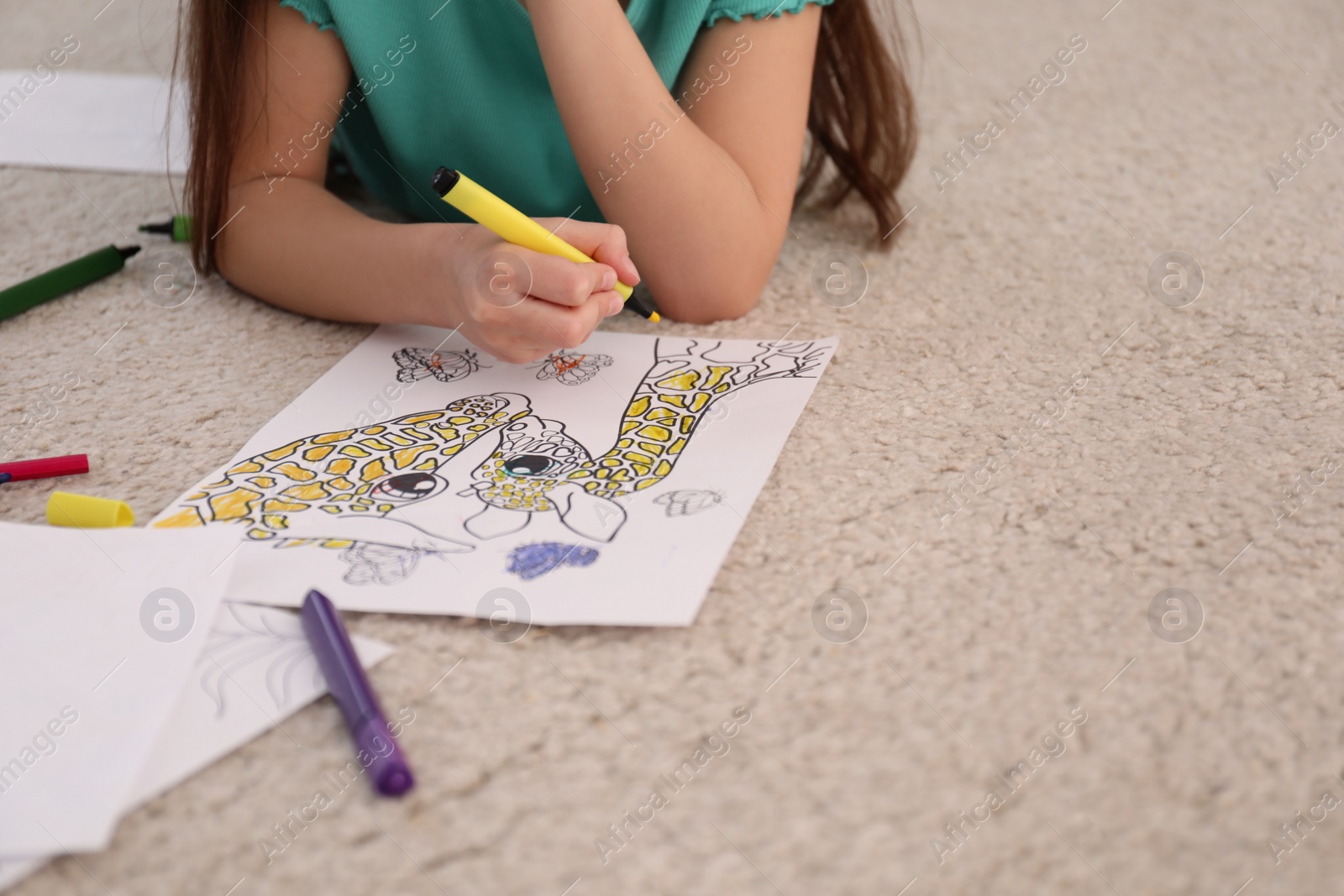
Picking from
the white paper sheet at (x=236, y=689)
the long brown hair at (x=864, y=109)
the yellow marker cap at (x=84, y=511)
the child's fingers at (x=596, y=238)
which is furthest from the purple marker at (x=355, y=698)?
the long brown hair at (x=864, y=109)

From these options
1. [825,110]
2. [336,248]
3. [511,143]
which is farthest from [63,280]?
[825,110]

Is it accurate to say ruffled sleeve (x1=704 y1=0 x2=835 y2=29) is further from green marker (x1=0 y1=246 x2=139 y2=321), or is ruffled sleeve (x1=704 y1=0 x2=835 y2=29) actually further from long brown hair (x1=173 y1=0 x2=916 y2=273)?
green marker (x1=0 y1=246 x2=139 y2=321)

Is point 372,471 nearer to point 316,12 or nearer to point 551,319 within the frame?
point 551,319

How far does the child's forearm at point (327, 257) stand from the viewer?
55cm

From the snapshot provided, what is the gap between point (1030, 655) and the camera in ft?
1.16

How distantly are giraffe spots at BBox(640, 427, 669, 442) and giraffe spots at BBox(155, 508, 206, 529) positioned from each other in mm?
202

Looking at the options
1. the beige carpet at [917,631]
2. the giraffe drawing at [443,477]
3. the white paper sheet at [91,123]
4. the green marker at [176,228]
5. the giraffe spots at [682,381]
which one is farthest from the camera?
the white paper sheet at [91,123]

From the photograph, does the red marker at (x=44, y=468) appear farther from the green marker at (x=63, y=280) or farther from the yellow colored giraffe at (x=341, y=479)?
the green marker at (x=63, y=280)

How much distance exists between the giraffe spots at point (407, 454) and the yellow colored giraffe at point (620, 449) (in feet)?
0.11

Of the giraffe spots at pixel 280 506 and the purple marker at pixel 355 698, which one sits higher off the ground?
the purple marker at pixel 355 698

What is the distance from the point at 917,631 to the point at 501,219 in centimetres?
27

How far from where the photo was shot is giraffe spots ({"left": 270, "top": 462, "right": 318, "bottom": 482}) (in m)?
0.46

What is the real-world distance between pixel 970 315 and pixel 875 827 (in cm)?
38

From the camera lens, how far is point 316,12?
0.61m
